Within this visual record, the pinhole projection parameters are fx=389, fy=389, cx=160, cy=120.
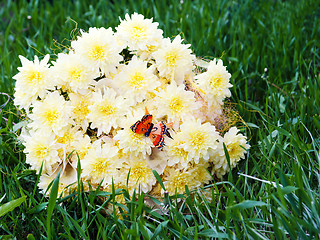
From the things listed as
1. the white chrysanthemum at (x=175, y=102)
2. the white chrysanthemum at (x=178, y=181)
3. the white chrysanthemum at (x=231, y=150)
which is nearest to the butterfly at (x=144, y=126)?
the white chrysanthemum at (x=175, y=102)

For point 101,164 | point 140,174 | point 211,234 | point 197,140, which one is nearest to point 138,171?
point 140,174

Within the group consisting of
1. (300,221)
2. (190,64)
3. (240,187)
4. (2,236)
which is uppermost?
(190,64)

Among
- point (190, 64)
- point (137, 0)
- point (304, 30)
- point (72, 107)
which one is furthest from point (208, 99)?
point (137, 0)

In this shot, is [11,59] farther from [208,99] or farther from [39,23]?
[208,99]

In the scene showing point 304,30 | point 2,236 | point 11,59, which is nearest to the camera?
point 2,236

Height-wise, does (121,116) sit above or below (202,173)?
above

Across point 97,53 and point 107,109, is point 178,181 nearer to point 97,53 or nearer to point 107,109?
point 107,109

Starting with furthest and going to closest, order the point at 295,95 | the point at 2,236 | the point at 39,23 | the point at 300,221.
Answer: the point at 39,23 < the point at 295,95 < the point at 2,236 < the point at 300,221

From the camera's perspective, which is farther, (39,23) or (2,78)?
(39,23)

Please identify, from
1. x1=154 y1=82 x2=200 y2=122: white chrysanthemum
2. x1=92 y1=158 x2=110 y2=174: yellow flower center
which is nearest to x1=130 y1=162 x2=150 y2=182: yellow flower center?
x1=92 y1=158 x2=110 y2=174: yellow flower center
